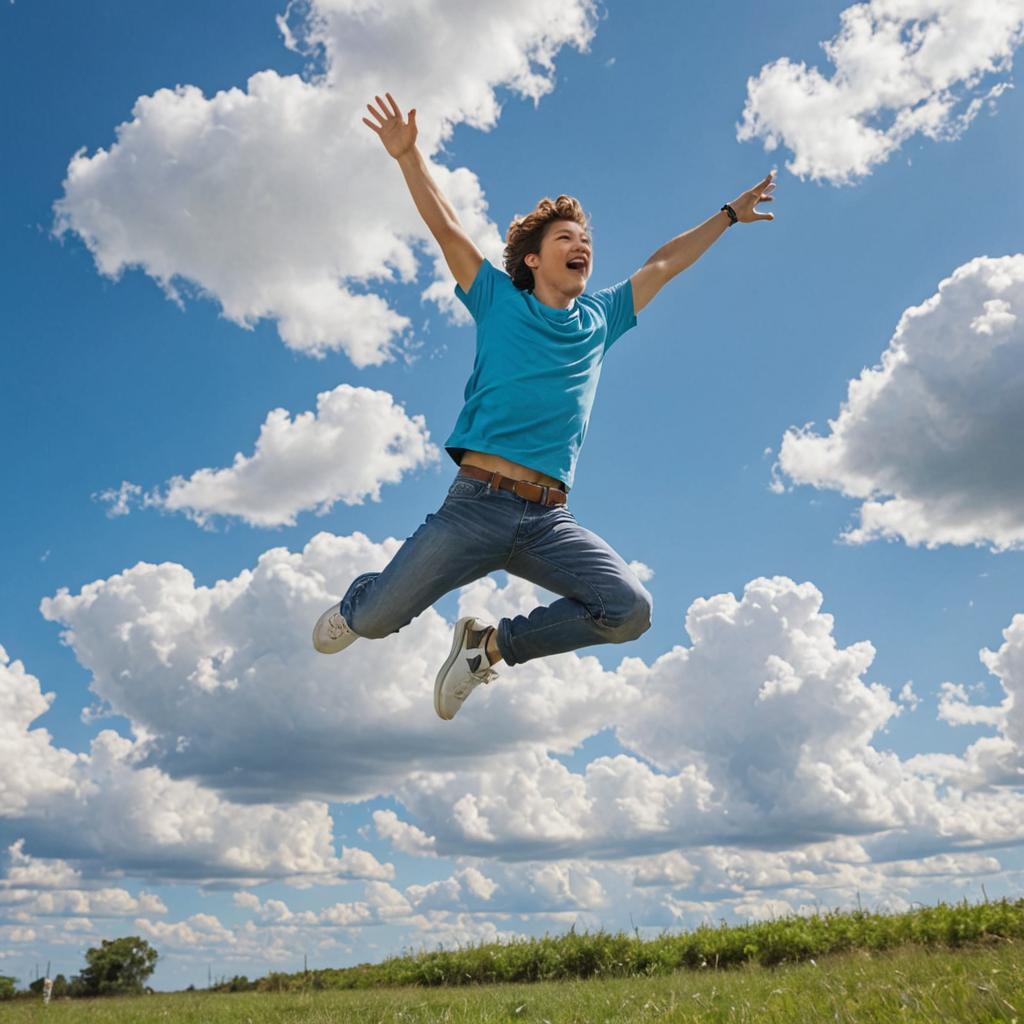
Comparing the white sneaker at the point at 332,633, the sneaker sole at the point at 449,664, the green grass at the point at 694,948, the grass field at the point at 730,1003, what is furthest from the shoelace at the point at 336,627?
the green grass at the point at 694,948

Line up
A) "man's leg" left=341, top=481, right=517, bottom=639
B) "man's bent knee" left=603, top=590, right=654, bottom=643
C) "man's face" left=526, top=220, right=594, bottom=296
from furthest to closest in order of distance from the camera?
1. "man's face" left=526, top=220, right=594, bottom=296
2. "man's bent knee" left=603, top=590, right=654, bottom=643
3. "man's leg" left=341, top=481, right=517, bottom=639

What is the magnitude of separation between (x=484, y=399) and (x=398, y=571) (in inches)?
51.6

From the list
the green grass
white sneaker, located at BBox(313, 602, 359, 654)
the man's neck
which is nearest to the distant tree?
the green grass

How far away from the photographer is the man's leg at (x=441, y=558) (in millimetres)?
6430

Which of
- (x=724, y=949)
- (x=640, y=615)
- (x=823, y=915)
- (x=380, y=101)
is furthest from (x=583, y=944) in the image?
(x=380, y=101)

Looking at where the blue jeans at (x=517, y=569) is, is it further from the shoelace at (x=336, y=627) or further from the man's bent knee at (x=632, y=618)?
the shoelace at (x=336, y=627)

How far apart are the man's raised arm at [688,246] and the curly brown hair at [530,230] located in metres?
0.75

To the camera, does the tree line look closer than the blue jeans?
No

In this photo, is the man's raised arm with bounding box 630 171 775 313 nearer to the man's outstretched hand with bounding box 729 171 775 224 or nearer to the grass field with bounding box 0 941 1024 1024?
the man's outstretched hand with bounding box 729 171 775 224

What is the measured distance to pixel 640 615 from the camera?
6734 millimetres

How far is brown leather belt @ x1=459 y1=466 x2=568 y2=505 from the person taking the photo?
645 centimetres

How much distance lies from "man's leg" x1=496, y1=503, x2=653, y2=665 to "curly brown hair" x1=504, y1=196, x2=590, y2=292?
1964mm

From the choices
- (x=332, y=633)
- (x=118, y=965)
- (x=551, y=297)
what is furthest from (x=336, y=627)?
(x=118, y=965)

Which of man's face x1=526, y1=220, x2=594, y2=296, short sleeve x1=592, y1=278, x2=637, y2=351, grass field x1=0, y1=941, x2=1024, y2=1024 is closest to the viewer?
grass field x1=0, y1=941, x2=1024, y2=1024
